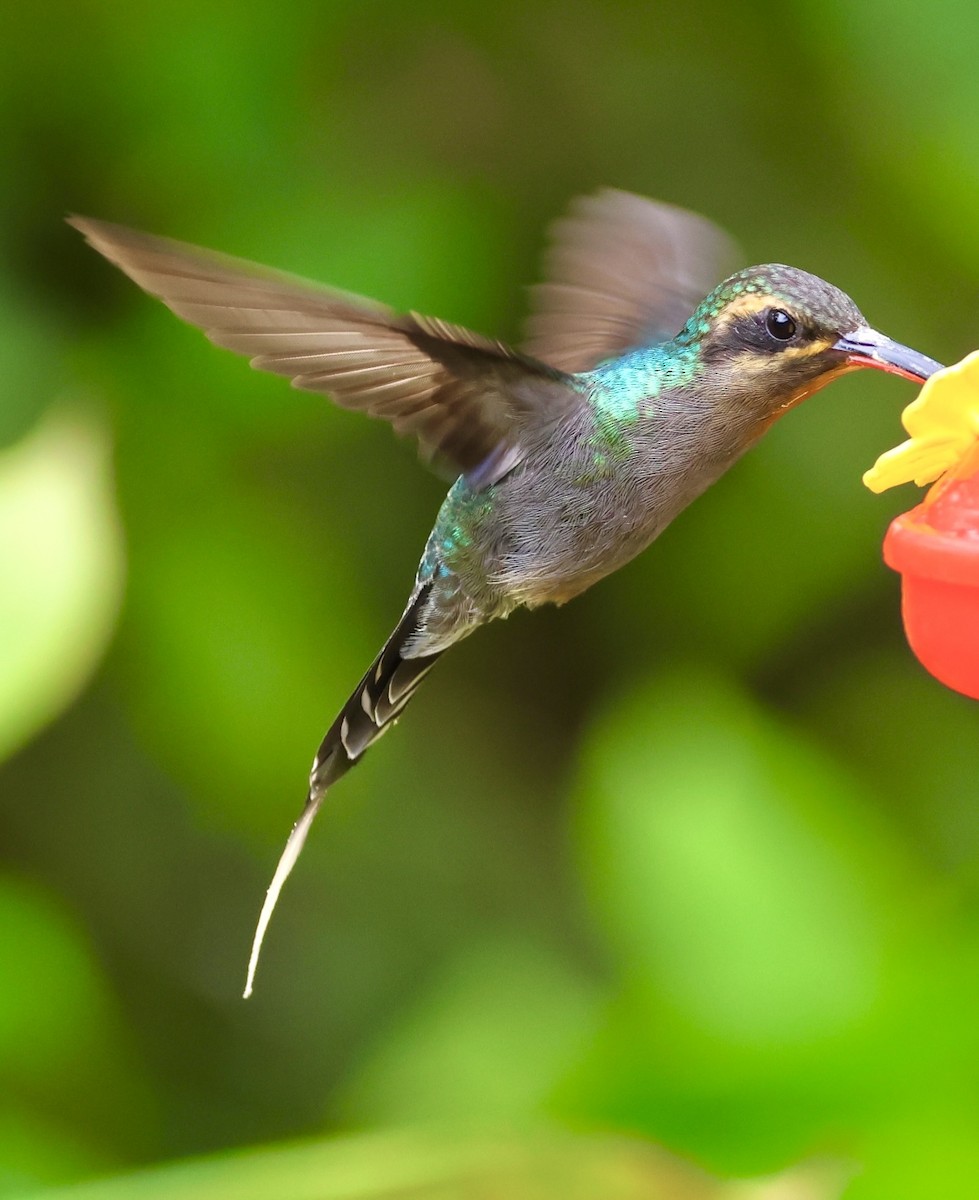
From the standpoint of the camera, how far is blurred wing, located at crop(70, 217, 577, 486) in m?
1.30

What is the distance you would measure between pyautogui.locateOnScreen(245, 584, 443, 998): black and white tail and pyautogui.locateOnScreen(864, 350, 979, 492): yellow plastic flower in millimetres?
693

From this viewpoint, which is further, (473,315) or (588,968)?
(588,968)

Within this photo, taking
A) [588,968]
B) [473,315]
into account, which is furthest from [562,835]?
[473,315]

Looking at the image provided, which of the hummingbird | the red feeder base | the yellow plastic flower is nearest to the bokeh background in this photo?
the hummingbird

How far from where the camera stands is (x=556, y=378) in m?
1.64

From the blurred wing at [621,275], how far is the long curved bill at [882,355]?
0.60 m

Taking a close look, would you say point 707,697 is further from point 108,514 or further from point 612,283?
point 108,514

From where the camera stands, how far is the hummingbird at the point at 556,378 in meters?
1.42

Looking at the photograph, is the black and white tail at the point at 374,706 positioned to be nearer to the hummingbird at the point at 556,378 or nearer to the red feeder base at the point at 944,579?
the hummingbird at the point at 556,378

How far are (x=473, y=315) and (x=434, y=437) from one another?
1.09 m

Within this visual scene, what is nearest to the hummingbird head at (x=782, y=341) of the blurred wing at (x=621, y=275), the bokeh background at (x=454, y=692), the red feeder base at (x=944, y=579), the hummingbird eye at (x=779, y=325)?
the hummingbird eye at (x=779, y=325)

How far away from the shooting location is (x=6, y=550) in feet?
6.35

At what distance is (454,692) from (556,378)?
5.11 ft

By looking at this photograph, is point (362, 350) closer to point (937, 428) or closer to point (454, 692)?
point (937, 428)
